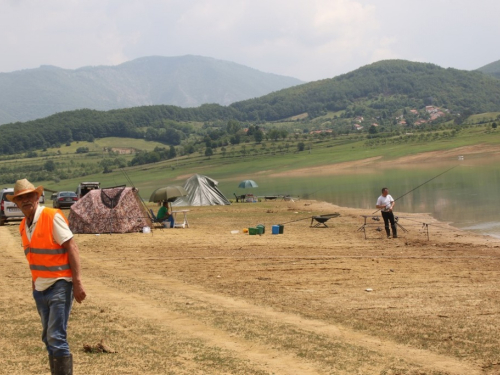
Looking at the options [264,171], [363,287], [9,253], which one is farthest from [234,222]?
[264,171]

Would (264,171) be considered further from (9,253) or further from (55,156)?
(9,253)

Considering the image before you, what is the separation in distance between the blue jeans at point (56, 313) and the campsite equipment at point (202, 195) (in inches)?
1368

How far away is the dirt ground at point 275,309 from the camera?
788 cm

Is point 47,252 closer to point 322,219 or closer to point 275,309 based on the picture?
point 275,309

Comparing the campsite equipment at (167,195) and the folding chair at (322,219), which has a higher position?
the campsite equipment at (167,195)

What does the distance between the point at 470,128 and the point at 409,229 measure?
3151 inches

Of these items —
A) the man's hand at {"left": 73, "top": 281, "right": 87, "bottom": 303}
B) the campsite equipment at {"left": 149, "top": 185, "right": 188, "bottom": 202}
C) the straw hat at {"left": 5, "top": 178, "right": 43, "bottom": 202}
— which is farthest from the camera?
the campsite equipment at {"left": 149, "top": 185, "right": 188, "bottom": 202}

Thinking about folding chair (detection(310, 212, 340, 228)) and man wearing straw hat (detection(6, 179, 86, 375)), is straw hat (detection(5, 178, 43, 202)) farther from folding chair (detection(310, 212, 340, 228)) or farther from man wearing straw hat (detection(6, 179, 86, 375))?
folding chair (detection(310, 212, 340, 228))

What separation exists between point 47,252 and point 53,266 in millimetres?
138

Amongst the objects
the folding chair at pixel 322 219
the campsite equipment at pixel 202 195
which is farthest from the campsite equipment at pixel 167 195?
the campsite equipment at pixel 202 195

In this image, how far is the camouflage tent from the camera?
24.8m

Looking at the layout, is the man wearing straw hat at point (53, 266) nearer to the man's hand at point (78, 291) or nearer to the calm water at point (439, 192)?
the man's hand at point (78, 291)

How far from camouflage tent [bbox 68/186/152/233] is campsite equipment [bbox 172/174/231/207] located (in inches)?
642

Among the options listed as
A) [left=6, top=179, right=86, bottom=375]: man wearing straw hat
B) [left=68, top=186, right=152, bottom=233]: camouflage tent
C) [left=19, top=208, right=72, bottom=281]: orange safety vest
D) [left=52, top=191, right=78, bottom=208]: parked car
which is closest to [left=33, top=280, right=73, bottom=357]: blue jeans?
[left=6, top=179, right=86, bottom=375]: man wearing straw hat
